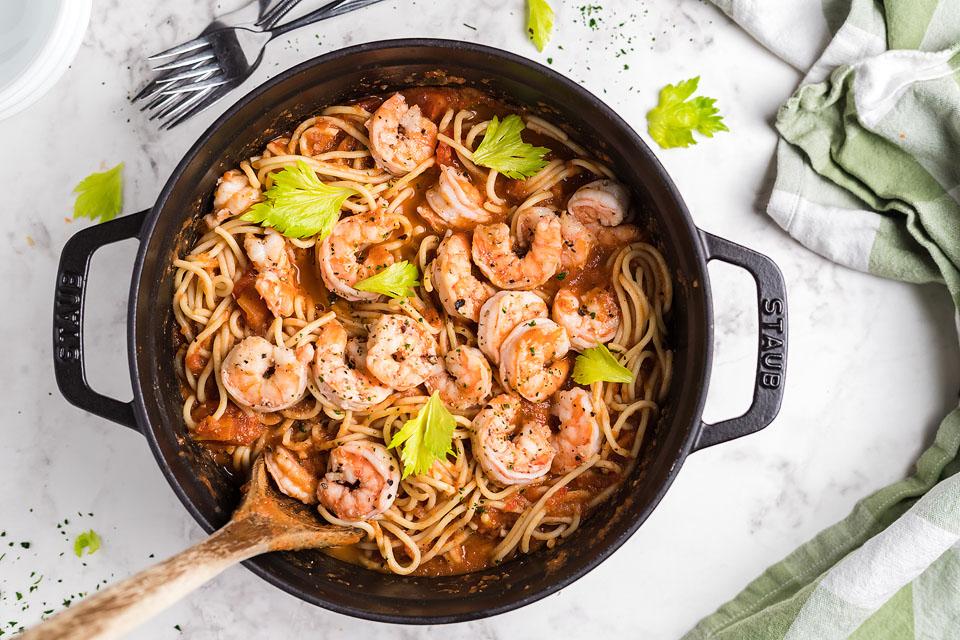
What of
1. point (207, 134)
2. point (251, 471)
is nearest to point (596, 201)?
point (207, 134)

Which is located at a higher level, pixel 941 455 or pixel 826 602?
pixel 941 455

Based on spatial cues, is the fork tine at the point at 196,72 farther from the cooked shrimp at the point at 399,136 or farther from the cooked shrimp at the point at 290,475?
the cooked shrimp at the point at 290,475

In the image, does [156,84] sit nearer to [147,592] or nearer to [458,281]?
[458,281]

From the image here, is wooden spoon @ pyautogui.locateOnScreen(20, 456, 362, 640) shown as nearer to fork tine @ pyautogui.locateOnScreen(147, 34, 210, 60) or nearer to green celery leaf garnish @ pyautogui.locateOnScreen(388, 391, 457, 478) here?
green celery leaf garnish @ pyautogui.locateOnScreen(388, 391, 457, 478)

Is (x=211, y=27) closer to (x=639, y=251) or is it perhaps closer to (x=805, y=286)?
(x=639, y=251)

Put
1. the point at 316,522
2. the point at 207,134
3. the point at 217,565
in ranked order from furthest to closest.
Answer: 1. the point at 316,522
2. the point at 207,134
3. the point at 217,565

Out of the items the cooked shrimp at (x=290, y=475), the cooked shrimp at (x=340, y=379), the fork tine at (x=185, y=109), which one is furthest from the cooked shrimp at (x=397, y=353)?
the fork tine at (x=185, y=109)

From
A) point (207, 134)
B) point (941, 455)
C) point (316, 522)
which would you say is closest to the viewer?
point (207, 134)
